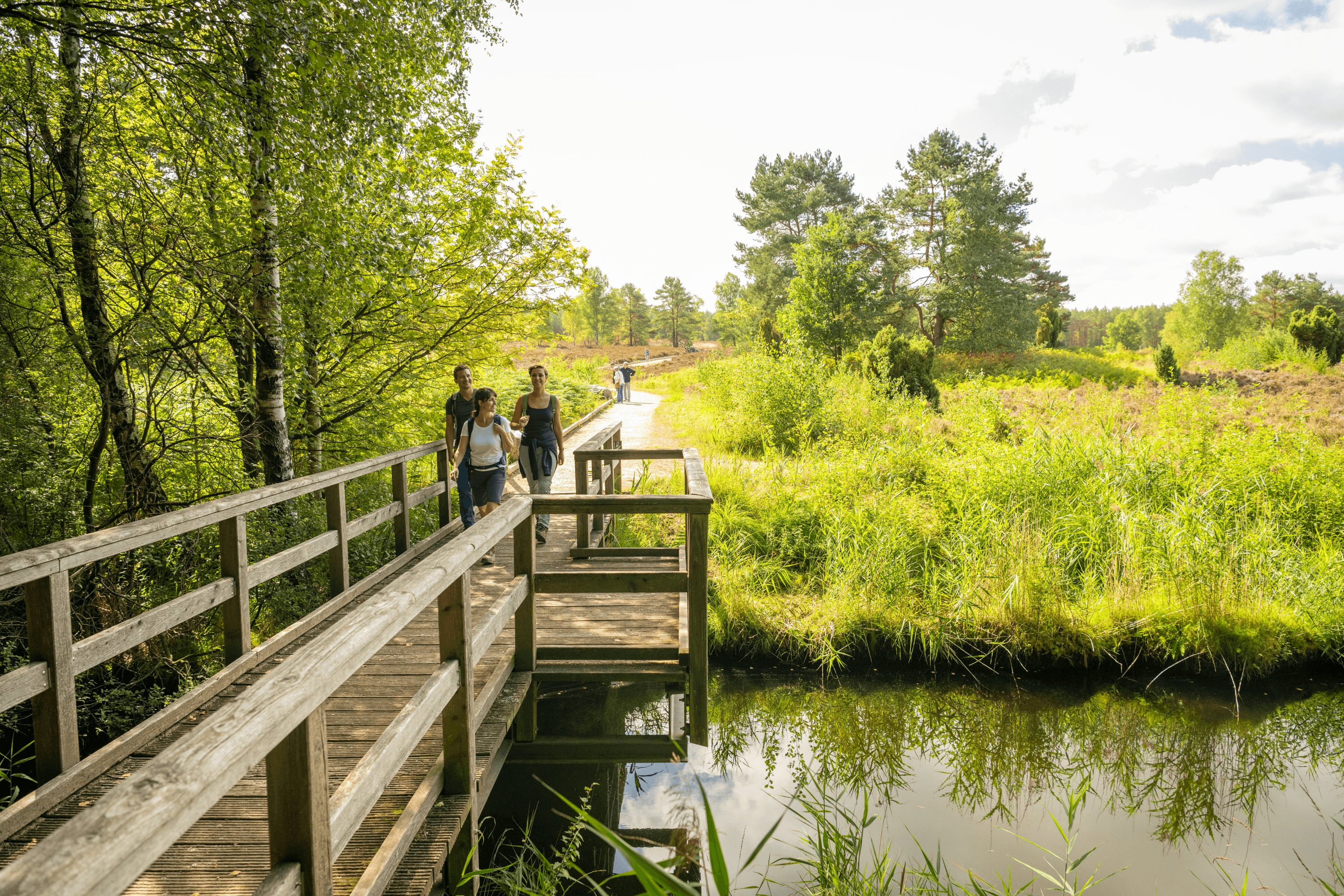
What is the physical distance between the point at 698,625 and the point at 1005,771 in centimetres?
278

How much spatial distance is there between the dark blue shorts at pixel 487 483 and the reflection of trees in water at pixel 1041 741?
2681mm

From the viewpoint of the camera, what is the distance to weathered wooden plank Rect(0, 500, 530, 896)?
0.87 m

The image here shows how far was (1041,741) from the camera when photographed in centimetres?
550

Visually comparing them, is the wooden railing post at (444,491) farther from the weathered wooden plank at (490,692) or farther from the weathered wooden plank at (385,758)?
the weathered wooden plank at (385,758)

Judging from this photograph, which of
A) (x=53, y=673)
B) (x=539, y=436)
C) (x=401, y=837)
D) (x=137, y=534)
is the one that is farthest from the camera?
(x=539, y=436)

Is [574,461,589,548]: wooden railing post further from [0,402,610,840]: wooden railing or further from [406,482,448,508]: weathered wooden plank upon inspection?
[0,402,610,840]: wooden railing

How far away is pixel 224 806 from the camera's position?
113 inches

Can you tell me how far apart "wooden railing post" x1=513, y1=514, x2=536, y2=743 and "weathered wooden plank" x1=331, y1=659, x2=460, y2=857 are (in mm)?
1220

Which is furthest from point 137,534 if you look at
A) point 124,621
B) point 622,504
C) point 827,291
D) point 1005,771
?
point 827,291

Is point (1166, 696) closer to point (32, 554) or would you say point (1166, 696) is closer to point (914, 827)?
point (914, 827)

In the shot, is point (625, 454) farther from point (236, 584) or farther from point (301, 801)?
point (301, 801)

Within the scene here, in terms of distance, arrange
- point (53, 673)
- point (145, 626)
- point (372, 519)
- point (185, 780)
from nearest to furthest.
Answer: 1. point (185, 780)
2. point (53, 673)
3. point (145, 626)
4. point (372, 519)

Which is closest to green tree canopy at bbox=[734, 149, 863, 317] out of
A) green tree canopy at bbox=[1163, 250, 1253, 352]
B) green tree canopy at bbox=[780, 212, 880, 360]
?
green tree canopy at bbox=[780, 212, 880, 360]

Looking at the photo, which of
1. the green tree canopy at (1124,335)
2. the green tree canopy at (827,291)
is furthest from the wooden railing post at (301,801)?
the green tree canopy at (1124,335)
